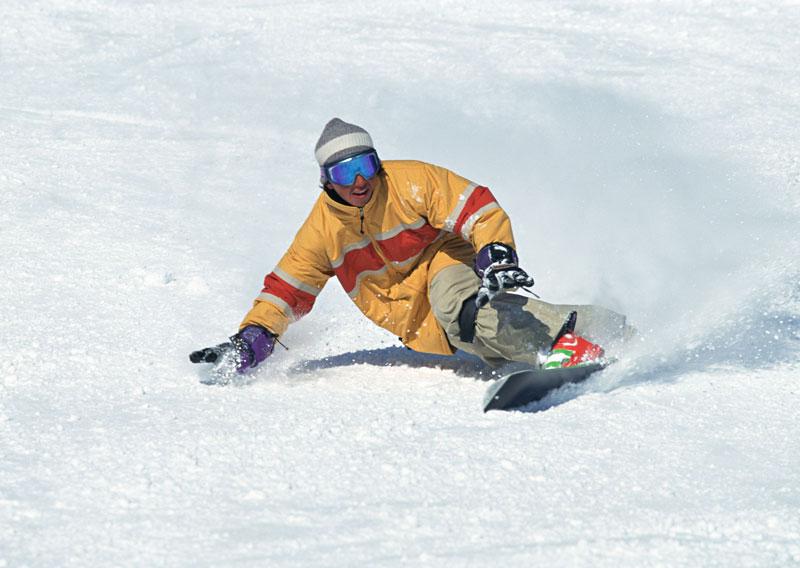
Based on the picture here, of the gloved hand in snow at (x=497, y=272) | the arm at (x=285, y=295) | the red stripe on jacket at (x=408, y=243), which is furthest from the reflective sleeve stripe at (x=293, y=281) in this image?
the gloved hand in snow at (x=497, y=272)

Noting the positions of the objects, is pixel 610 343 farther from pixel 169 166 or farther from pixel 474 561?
pixel 169 166

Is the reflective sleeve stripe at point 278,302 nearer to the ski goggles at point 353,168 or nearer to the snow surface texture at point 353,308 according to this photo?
the snow surface texture at point 353,308

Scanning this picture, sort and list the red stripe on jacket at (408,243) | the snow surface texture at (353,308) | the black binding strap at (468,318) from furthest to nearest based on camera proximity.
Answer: the red stripe on jacket at (408,243) → the black binding strap at (468,318) → the snow surface texture at (353,308)

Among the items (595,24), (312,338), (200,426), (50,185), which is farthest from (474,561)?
(595,24)

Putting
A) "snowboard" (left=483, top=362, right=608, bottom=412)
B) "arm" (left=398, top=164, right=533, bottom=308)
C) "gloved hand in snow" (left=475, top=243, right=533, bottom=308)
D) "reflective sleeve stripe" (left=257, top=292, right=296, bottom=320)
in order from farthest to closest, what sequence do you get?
"reflective sleeve stripe" (left=257, top=292, right=296, bottom=320) → "arm" (left=398, top=164, right=533, bottom=308) → "gloved hand in snow" (left=475, top=243, right=533, bottom=308) → "snowboard" (left=483, top=362, right=608, bottom=412)

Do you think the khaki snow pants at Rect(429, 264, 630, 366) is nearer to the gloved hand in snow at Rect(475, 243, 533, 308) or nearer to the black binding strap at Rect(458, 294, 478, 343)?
the black binding strap at Rect(458, 294, 478, 343)

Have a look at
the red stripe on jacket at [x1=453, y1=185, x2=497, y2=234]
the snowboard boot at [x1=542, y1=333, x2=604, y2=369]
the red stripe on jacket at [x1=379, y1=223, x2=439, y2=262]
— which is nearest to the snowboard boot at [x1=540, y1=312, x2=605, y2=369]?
the snowboard boot at [x1=542, y1=333, x2=604, y2=369]

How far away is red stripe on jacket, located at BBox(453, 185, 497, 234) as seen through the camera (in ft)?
15.2

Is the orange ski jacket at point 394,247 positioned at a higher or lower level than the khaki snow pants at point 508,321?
higher

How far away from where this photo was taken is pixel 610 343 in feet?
16.0

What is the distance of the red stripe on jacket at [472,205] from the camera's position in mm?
4625

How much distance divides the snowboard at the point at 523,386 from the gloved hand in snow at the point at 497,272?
A: 0.34 m

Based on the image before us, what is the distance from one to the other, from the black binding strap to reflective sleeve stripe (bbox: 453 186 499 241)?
0.91ft

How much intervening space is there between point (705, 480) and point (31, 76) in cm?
827
